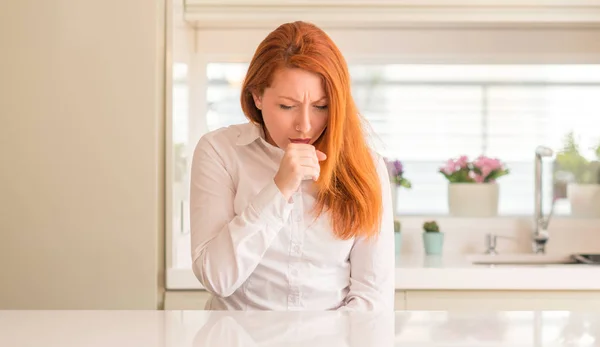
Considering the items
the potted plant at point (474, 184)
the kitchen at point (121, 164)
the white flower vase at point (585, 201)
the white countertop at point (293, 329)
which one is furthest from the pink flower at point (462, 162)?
the white countertop at point (293, 329)

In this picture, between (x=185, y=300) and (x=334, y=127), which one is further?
(x=185, y=300)

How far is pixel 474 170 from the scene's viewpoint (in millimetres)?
3391

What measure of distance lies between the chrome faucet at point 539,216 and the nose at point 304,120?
1831 millimetres

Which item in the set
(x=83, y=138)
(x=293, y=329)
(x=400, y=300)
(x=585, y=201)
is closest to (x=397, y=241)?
(x=400, y=300)

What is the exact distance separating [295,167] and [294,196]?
16 cm

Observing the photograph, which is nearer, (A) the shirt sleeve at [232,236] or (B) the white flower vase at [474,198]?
(A) the shirt sleeve at [232,236]

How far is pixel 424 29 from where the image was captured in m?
3.39

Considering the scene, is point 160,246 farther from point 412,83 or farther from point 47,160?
point 412,83

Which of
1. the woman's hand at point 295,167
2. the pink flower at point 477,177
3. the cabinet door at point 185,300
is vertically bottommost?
the cabinet door at point 185,300

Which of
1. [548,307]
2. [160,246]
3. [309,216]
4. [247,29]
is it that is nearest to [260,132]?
[309,216]

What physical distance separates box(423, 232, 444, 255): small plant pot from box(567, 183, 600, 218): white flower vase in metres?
0.62

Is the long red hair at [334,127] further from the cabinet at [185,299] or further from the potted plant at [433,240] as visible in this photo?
the potted plant at [433,240]

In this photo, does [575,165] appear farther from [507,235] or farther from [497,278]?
[497,278]

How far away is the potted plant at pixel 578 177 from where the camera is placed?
3.42 m
